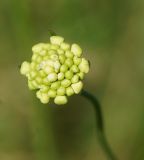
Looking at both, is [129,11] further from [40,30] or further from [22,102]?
[22,102]

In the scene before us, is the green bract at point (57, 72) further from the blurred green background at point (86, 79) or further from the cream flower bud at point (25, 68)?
the blurred green background at point (86, 79)

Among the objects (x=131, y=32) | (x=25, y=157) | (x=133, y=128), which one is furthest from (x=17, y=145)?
(x=131, y=32)

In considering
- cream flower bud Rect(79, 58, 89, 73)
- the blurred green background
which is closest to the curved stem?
cream flower bud Rect(79, 58, 89, 73)

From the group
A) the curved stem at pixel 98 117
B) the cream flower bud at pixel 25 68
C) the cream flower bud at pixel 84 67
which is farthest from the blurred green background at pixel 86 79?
the cream flower bud at pixel 84 67

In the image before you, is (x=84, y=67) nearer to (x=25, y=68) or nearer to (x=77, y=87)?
(x=77, y=87)

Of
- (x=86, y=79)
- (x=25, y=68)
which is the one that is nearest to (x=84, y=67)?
(x=25, y=68)

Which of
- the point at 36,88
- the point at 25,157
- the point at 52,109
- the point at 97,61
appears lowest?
the point at 25,157
